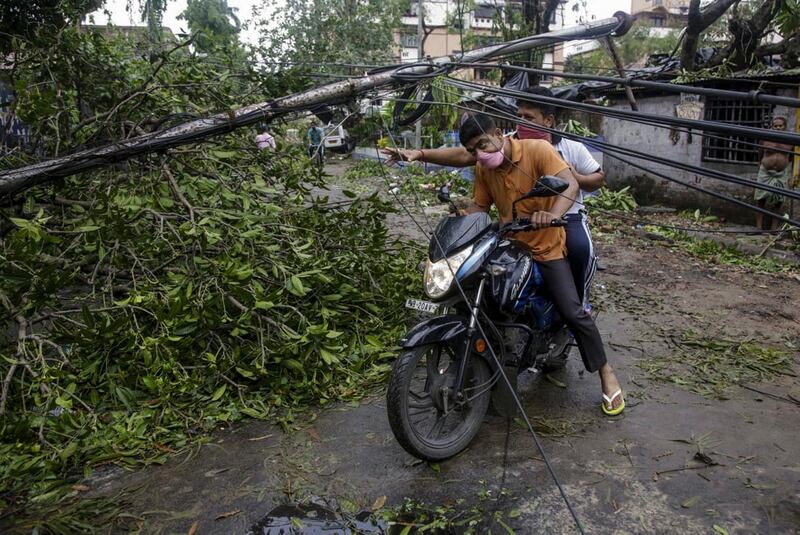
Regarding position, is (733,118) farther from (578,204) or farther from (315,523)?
(315,523)

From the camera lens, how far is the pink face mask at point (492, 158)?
361 centimetres

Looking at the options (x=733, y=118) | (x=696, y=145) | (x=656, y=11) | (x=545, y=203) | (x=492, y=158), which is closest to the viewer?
(x=492, y=158)

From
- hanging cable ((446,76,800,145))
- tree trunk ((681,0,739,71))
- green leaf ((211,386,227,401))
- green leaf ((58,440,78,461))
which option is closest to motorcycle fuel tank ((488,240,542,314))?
hanging cable ((446,76,800,145))

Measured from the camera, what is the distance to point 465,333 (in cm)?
327

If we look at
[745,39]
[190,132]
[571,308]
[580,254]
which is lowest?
[571,308]

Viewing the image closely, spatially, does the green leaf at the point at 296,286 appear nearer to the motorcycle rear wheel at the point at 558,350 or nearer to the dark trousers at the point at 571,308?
the dark trousers at the point at 571,308

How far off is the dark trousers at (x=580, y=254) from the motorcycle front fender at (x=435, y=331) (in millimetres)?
1030

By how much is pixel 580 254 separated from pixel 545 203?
0.42 metres

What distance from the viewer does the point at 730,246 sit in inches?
348

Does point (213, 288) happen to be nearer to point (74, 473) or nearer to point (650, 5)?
point (74, 473)

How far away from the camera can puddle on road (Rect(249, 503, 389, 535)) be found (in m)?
2.78

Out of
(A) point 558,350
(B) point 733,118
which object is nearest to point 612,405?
(A) point 558,350

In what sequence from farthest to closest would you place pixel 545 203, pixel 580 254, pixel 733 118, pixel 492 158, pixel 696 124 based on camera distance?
pixel 733 118 < pixel 580 254 < pixel 545 203 < pixel 492 158 < pixel 696 124

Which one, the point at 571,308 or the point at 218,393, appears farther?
the point at 218,393
